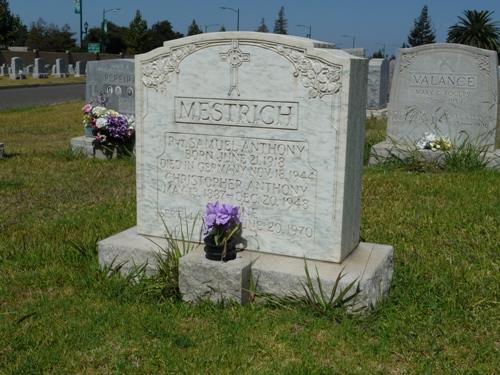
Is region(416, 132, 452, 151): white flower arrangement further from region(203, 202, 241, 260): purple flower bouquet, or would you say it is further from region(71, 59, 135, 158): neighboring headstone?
region(203, 202, 241, 260): purple flower bouquet

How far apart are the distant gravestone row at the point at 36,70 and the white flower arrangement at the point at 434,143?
36.1m

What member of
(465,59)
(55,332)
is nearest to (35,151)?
(465,59)

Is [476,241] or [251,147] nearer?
[251,147]

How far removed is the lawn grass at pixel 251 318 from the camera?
3.21 meters

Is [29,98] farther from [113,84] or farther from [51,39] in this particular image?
[51,39]

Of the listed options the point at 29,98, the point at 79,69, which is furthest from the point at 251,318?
the point at 79,69

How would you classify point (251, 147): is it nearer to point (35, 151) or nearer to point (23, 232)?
point (23, 232)

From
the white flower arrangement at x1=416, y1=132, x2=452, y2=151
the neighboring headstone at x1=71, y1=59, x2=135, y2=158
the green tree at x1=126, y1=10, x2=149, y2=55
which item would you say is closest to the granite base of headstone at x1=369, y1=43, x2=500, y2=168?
the white flower arrangement at x1=416, y1=132, x2=452, y2=151

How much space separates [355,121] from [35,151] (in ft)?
23.9

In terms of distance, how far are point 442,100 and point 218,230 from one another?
18.6 ft

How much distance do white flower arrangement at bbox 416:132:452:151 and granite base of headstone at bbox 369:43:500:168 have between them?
5.4 inches

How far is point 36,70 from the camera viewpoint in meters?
43.2

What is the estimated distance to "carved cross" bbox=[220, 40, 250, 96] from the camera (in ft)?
13.1

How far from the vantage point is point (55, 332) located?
3.52m
